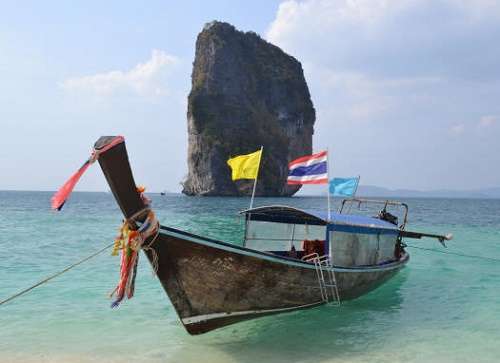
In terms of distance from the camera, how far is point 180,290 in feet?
29.2

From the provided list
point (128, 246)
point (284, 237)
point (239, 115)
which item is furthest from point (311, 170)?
point (239, 115)

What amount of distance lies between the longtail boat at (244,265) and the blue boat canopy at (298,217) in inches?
1.1

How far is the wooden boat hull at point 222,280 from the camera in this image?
28.1 ft

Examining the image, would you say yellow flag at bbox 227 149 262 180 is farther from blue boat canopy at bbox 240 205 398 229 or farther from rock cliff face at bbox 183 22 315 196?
rock cliff face at bbox 183 22 315 196

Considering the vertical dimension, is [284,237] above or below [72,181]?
below

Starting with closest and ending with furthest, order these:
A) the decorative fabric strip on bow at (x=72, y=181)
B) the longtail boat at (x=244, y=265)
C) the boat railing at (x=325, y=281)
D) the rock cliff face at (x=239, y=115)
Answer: the decorative fabric strip on bow at (x=72, y=181) → the longtail boat at (x=244, y=265) → the boat railing at (x=325, y=281) → the rock cliff face at (x=239, y=115)

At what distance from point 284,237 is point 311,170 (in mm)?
2750

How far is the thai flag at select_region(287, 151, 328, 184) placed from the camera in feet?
37.2

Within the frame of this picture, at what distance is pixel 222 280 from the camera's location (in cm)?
898

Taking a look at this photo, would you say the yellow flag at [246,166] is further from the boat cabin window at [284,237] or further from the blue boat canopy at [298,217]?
the boat cabin window at [284,237]

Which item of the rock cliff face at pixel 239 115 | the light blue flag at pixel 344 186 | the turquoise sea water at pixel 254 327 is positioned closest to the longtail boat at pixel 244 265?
the turquoise sea water at pixel 254 327

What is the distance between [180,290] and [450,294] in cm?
964

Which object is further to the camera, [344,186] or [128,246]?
[344,186]

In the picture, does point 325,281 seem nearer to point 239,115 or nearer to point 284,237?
point 284,237
